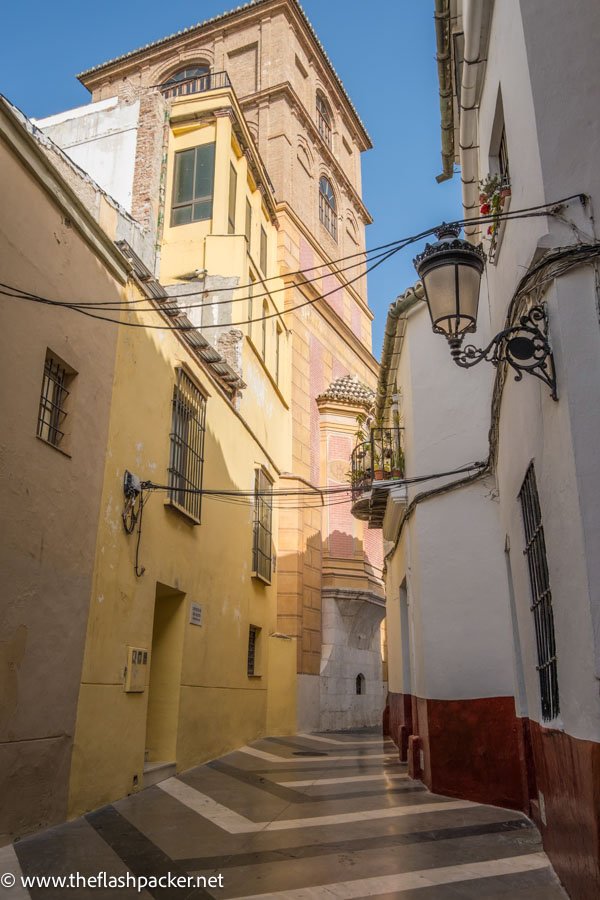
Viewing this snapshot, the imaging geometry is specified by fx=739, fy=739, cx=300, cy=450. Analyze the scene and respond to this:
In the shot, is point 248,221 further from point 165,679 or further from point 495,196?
point 495,196

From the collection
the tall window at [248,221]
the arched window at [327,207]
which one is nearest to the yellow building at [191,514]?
the tall window at [248,221]

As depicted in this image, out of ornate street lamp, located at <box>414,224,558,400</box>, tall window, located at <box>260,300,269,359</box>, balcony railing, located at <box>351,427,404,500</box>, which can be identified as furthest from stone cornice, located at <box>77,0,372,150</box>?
ornate street lamp, located at <box>414,224,558,400</box>

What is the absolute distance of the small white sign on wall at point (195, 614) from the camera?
10.2 metres

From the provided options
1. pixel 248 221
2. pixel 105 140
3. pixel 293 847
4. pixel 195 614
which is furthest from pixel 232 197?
pixel 293 847

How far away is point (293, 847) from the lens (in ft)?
18.6

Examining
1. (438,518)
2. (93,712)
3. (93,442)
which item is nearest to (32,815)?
(93,712)

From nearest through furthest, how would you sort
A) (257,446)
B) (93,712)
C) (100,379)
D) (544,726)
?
1. (544,726)
2. (93,712)
3. (100,379)
4. (257,446)

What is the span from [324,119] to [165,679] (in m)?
23.1

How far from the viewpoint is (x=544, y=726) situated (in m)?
4.88

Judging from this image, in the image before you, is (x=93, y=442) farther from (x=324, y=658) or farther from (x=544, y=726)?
(x=324, y=658)

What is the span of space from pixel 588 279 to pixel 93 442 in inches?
202

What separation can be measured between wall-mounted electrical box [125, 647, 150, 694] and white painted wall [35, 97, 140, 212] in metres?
10.5

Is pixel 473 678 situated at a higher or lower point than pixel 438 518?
lower

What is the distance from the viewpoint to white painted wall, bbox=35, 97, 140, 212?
15.6m
